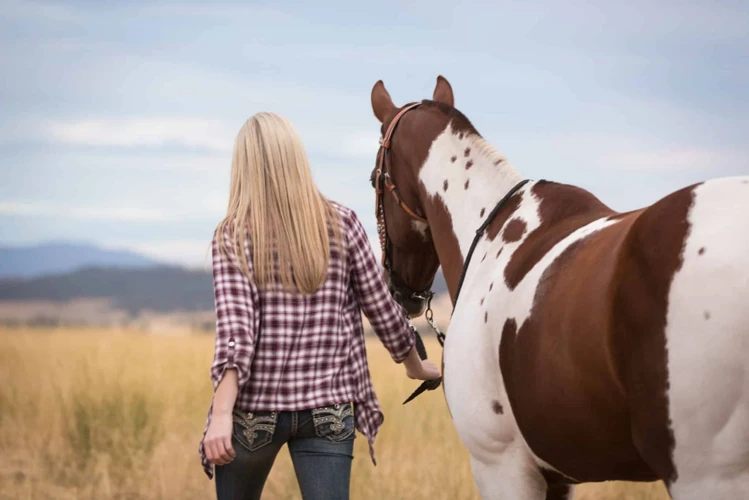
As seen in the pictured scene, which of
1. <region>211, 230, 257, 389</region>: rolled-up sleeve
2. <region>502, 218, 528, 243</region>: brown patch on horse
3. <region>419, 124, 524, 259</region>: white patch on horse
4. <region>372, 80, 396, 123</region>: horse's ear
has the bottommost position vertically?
<region>211, 230, 257, 389</region>: rolled-up sleeve

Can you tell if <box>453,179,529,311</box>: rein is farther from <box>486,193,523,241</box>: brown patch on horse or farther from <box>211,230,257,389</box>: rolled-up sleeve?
<box>211,230,257,389</box>: rolled-up sleeve

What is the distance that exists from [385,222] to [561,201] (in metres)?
0.89

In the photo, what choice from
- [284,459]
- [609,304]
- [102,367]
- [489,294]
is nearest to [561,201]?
[489,294]

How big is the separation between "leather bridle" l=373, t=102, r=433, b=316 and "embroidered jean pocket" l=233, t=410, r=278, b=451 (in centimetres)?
112

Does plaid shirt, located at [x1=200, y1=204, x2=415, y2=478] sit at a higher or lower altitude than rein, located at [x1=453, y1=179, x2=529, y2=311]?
lower

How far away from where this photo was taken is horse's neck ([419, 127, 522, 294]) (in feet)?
8.58

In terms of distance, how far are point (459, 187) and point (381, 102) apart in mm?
614

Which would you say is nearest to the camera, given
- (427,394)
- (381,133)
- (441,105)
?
(441,105)

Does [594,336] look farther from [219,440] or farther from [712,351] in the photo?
[219,440]

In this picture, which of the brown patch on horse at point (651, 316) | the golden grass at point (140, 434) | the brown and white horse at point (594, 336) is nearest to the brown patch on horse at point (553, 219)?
the brown and white horse at point (594, 336)

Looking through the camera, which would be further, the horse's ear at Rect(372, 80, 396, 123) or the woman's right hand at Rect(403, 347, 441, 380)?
the horse's ear at Rect(372, 80, 396, 123)

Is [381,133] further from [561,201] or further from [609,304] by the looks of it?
[609,304]

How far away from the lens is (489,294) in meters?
2.20

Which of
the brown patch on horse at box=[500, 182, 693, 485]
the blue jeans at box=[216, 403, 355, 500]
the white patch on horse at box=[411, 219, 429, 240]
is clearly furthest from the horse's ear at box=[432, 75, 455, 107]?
the blue jeans at box=[216, 403, 355, 500]
